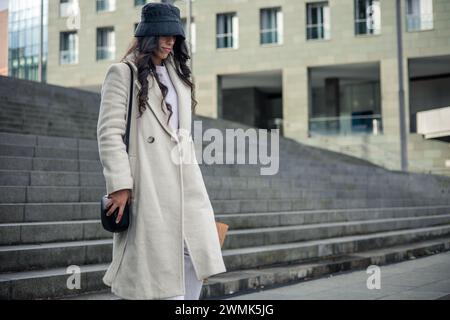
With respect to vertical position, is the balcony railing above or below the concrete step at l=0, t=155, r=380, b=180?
above

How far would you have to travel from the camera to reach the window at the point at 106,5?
33.1 meters

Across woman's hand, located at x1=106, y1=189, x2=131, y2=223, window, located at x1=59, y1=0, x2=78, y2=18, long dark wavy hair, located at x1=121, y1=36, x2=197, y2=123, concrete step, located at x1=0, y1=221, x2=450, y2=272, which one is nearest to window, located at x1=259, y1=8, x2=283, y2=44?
window, located at x1=59, y1=0, x2=78, y2=18

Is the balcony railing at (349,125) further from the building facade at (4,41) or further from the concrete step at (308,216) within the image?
the building facade at (4,41)

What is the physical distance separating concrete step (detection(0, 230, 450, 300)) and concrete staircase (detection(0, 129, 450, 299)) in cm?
1

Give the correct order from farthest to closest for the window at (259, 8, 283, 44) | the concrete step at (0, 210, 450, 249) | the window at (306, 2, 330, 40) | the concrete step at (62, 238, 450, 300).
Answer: the window at (259, 8, 283, 44) < the window at (306, 2, 330, 40) < the concrete step at (62, 238, 450, 300) < the concrete step at (0, 210, 450, 249)

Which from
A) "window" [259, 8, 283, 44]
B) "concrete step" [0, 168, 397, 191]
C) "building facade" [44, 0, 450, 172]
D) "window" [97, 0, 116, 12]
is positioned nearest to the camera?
"concrete step" [0, 168, 397, 191]

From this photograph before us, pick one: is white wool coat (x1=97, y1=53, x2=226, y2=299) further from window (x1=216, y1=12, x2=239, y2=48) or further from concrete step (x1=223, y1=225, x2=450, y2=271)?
window (x1=216, y1=12, x2=239, y2=48)

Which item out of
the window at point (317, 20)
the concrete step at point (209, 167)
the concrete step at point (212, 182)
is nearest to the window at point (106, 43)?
the window at point (317, 20)

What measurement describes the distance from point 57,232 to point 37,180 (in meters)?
1.25

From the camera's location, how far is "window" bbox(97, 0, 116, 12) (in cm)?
3306

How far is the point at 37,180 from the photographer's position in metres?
6.50

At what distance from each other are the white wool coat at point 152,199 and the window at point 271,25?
94.7 ft

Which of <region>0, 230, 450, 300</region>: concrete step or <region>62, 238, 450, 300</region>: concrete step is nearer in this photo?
<region>0, 230, 450, 300</region>: concrete step

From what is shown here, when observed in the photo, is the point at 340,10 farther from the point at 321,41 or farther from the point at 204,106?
the point at 204,106
